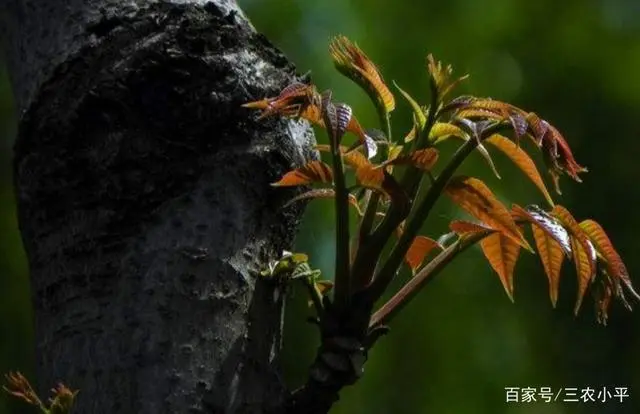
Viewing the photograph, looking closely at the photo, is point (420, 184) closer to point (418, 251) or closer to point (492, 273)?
point (418, 251)

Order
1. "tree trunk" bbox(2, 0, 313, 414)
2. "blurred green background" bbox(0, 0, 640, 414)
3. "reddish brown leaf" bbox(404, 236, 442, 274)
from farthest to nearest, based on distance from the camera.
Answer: "blurred green background" bbox(0, 0, 640, 414) < "reddish brown leaf" bbox(404, 236, 442, 274) < "tree trunk" bbox(2, 0, 313, 414)

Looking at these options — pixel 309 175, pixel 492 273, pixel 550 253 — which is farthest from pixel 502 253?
pixel 492 273

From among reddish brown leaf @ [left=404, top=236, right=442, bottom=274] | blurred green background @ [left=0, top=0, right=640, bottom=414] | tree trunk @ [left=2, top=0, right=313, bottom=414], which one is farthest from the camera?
blurred green background @ [left=0, top=0, right=640, bottom=414]

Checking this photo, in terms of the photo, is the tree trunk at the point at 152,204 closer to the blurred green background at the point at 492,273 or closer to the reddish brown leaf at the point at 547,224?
the reddish brown leaf at the point at 547,224

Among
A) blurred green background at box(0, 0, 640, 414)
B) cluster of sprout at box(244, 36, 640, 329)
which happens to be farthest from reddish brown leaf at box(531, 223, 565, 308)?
blurred green background at box(0, 0, 640, 414)

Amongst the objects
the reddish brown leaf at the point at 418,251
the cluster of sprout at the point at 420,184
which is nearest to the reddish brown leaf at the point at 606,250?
the cluster of sprout at the point at 420,184

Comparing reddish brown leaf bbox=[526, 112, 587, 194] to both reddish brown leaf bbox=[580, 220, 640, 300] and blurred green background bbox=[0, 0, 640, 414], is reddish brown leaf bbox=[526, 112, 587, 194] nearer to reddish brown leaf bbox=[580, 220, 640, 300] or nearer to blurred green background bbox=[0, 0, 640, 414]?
reddish brown leaf bbox=[580, 220, 640, 300]
